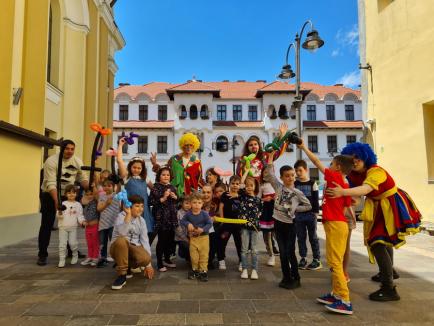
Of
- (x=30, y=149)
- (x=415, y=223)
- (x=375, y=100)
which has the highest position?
(x=375, y=100)

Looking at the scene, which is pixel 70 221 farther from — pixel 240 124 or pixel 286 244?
pixel 240 124

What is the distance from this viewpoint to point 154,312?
358 centimetres

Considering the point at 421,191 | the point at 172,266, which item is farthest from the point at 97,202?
the point at 421,191

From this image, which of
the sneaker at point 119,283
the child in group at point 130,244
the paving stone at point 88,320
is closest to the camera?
the paving stone at point 88,320

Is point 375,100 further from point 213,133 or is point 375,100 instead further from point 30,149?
point 213,133

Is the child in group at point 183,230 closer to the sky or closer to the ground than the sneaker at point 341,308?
closer to the sky

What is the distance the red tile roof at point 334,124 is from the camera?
40.3 m

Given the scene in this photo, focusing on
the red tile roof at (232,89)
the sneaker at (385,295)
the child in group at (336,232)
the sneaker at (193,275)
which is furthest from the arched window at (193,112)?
the sneaker at (385,295)

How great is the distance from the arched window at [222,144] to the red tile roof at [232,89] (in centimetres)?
501

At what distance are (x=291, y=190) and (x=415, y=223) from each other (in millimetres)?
1454

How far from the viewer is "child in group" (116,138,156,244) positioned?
5.39 metres

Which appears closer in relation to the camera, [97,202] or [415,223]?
[415,223]

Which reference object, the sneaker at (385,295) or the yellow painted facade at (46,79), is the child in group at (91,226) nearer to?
the yellow painted facade at (46,79)

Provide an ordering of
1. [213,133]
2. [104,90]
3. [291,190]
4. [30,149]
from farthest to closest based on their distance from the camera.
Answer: [213,133] < [104,90] < [30,149] < [291,190]
